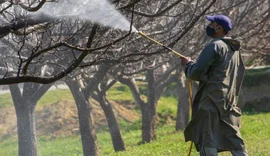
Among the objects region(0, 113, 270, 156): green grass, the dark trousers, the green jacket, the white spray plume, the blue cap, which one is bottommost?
region(0, 113, 270, 156): green grass

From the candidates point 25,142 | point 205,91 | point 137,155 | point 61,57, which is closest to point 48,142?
point 25,142

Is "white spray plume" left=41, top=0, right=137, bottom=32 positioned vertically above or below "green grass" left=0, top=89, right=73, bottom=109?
above

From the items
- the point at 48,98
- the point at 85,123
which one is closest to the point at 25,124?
the point at 85,123

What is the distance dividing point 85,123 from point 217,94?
1009cm

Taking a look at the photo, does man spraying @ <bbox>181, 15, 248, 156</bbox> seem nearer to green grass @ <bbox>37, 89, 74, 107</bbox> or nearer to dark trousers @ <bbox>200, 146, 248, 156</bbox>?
dark trousers @ <bbox>200, 146, 248, 156</bbox>

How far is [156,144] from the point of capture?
1816 cm

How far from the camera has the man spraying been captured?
788 cm

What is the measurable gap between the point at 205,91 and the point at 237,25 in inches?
389

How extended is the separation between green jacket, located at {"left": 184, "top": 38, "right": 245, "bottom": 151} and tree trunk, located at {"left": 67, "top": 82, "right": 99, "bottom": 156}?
9.27 metres

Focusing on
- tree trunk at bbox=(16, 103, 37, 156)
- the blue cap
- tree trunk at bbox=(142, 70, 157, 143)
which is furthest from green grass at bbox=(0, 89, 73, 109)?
the blue cap

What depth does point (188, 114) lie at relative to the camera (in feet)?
80.5

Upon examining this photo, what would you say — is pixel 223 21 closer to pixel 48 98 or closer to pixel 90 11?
pixel 90 11

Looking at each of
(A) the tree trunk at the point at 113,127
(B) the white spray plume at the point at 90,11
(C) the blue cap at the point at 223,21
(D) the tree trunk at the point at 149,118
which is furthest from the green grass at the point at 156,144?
(C) the blue cap at the point at 223,21

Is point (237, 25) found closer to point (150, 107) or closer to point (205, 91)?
point (150, 107)
